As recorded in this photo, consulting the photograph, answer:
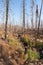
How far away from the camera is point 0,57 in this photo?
431 inches

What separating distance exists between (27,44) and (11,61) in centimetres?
511

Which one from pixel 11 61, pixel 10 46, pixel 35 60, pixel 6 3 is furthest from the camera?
pixel 6 3

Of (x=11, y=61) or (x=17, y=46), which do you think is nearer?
(x=11, y=61)

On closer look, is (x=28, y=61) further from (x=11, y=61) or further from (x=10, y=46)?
(x=10, y=46)

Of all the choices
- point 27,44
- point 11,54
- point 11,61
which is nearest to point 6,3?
point 27,44

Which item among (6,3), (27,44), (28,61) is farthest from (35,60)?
(6,3)

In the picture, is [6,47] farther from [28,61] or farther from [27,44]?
[27,44]

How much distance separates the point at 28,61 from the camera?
1158 centimetres

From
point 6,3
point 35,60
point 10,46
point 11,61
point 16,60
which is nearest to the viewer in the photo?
point 11,61

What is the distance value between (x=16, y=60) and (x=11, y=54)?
2.33ft

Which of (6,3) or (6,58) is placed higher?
(6,3)

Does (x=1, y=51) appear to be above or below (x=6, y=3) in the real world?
below

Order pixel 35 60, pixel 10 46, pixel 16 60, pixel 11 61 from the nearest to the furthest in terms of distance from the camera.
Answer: pixel 11 61, pixel 16 60, pixel 35 60, pixel 10 46

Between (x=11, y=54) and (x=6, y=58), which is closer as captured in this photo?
(x=6, y=58)
